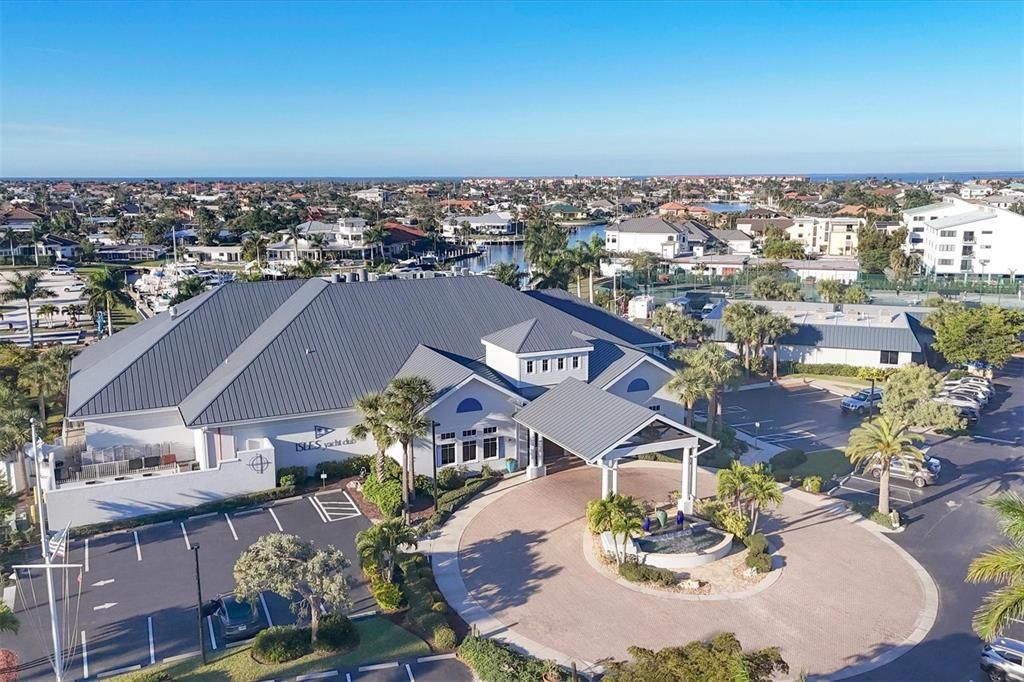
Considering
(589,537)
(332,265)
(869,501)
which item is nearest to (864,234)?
(332,265)

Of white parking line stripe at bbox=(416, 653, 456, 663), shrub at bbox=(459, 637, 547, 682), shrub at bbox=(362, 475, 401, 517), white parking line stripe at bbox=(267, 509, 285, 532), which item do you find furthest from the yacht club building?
white parking line stripe at bbox=(416, 653, 456, 663)

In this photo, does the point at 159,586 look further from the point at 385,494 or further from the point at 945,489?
the point at 945,489

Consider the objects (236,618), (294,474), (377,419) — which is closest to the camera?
(236,618)

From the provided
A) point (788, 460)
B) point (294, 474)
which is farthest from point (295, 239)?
point (788, 460)

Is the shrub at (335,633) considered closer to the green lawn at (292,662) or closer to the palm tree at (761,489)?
the green lawn at (292,662)

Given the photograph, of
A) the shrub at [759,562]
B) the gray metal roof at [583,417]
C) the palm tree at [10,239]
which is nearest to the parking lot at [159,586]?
the gray metal roof at [583,417]

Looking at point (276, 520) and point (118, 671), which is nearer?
point (118, 671)

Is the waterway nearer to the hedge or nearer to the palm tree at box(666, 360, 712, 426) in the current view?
the palm tree at box(666, 360, 712, 426)

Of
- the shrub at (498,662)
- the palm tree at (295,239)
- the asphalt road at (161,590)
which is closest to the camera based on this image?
the shrub at (498,662)
